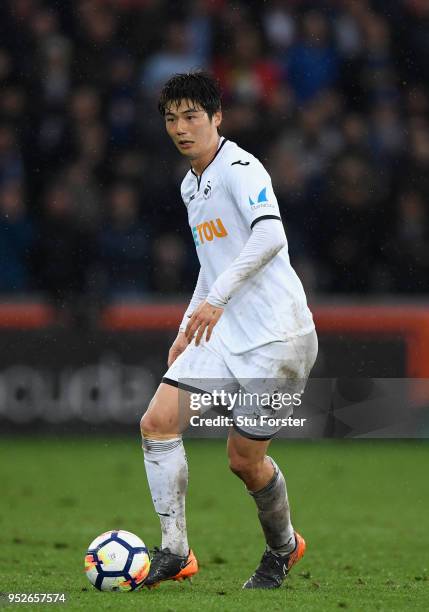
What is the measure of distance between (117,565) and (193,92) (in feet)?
6.74

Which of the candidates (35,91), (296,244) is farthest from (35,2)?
(296,244)

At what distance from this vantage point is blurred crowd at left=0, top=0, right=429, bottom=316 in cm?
1288

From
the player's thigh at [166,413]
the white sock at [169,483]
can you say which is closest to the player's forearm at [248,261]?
the player's thigh at [166,413]

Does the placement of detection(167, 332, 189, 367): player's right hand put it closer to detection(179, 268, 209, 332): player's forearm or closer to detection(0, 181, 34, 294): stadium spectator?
detection(179, 268, 209, 332): player's forearm

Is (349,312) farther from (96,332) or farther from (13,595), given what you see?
(13,595)

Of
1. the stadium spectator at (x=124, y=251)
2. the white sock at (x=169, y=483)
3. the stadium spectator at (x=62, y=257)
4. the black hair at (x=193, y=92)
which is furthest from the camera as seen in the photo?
the stadium spectator at (x=124, y=251)

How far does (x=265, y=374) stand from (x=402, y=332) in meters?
7.34

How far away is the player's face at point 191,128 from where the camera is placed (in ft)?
18.8

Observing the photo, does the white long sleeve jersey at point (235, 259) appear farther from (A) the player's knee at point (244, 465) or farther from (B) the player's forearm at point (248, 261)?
(A) the player's knee at point (244, 465)

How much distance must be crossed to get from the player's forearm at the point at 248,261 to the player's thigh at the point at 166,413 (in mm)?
445

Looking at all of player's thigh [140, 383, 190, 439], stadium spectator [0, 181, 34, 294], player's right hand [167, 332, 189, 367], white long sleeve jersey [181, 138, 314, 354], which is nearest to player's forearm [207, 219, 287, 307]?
white long sleeve jersey [181, 138, 314, 354]

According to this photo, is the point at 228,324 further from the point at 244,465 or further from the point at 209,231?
the point at 244,465

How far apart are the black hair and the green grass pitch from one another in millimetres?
2102

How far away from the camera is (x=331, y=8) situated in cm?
1438
